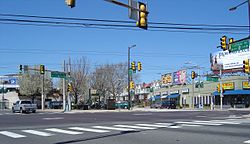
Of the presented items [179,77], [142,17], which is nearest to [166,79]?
[179,77]

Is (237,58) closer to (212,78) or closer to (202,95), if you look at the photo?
(212,78)

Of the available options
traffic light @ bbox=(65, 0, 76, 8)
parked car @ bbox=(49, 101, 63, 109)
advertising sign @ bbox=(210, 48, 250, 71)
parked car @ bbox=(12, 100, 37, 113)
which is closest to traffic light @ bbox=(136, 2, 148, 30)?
traffic light @ bbox=(65, 0, 76, 8)

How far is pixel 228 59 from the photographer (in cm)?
7000

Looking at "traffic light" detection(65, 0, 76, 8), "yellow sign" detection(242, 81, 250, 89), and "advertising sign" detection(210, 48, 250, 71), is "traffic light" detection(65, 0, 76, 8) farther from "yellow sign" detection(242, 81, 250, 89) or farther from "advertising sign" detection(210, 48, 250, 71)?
"yellow sign" detection(242, 81, 250, 89)

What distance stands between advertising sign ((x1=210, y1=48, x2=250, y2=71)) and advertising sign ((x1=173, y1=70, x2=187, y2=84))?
1274 centimetres

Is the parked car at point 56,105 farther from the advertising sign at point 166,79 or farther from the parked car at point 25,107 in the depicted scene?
the advertising sign at point 166,79

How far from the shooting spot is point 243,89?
212 feet

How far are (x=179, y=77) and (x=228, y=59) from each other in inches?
908

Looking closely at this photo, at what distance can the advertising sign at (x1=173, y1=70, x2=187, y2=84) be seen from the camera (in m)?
89.3

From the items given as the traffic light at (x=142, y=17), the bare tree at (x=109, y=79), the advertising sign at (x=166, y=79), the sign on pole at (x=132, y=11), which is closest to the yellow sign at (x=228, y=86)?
the bare tree at (x=109, y=79)

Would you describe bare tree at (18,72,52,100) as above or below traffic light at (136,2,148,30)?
below

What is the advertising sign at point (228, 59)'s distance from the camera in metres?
65.8

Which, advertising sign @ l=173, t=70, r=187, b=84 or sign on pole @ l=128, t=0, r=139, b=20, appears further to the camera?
advertising sign @ l=173, t=70, r=187, b=84

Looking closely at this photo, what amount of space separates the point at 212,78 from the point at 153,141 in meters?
50.7
